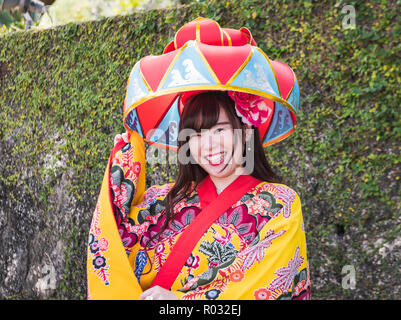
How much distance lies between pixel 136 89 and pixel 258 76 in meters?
0.44

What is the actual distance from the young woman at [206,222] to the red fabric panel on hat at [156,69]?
25 centimetres

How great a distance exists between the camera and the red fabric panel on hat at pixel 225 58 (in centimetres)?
138

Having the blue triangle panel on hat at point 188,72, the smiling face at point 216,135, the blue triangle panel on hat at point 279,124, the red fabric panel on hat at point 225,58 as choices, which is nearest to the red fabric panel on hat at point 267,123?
the blue triangle panel on hat at point 279,124

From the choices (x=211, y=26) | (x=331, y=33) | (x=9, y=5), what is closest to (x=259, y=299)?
(x=211, y=26)

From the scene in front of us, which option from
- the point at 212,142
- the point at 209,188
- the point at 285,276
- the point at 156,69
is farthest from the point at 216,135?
the point at 285,276

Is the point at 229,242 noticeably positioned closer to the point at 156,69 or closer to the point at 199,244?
the point at 199,244

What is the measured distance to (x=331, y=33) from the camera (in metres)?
2.92

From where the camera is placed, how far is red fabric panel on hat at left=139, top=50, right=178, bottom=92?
1.45m

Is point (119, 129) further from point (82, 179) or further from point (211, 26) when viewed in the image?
point (211, 26)

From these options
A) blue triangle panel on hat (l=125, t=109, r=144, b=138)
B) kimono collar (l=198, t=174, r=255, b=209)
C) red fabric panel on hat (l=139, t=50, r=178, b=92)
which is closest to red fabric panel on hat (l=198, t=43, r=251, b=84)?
red fabric panel on hat (l=139, t=50, r=178, b=92)

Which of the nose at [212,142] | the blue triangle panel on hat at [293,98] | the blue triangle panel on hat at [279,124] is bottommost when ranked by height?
the blue triangle panel on hat at [279,124]

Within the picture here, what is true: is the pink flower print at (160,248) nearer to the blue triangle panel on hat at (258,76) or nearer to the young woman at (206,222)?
the young woman at (206,222)

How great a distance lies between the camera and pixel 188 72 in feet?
4.57

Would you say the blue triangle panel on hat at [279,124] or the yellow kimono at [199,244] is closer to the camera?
the yellow kimono at [199,244]
